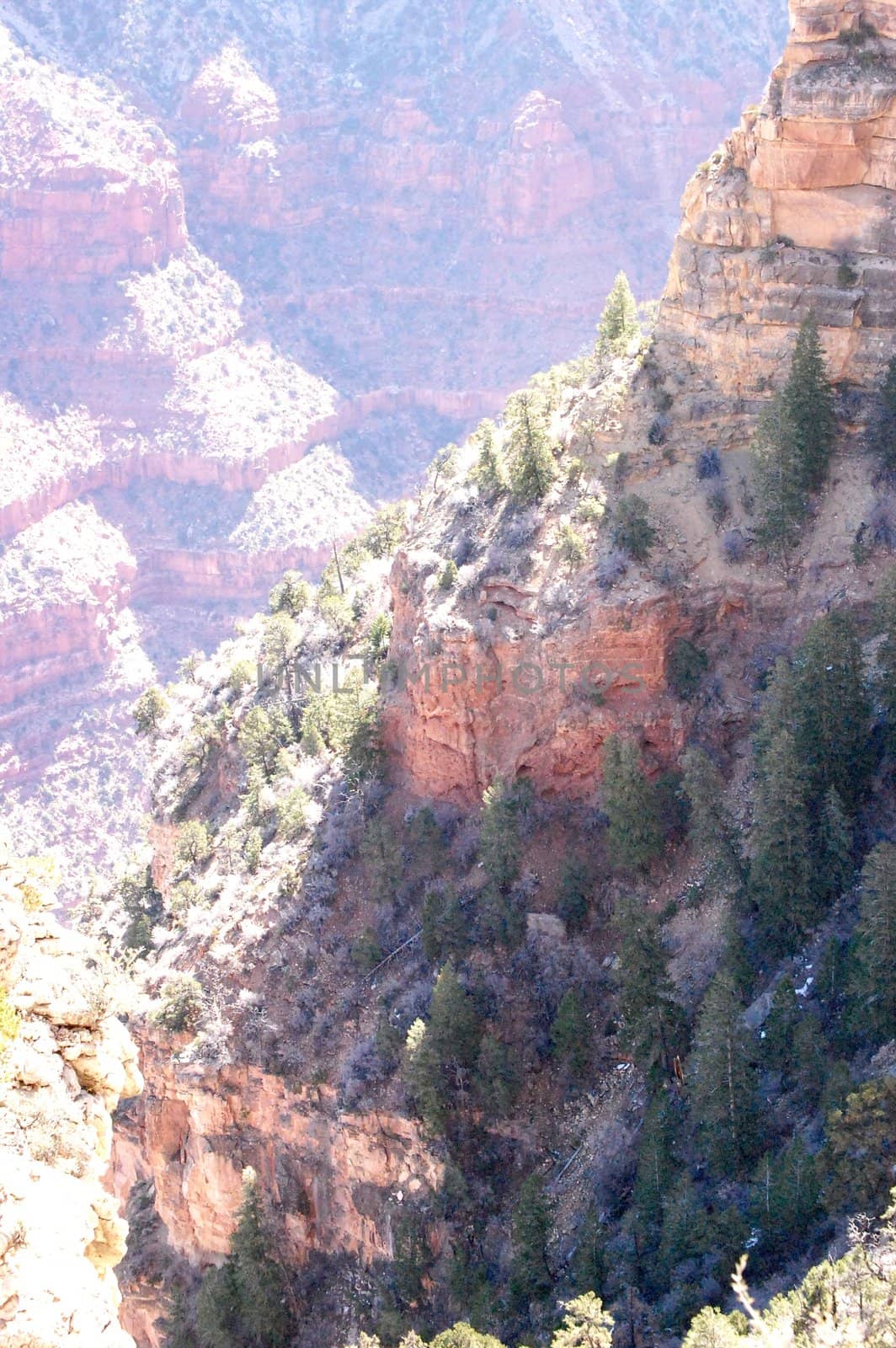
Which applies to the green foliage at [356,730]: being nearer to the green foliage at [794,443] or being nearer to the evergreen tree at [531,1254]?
the green foliage at [794,443]

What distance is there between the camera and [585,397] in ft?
187

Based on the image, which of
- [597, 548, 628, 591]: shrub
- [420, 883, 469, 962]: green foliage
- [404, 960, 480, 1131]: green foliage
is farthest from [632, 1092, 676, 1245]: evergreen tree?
[597, 548, 628, 591]: shrub

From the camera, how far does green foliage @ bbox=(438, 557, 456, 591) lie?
53812 millimetres

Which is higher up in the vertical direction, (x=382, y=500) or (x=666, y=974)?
(x=666, y=974)

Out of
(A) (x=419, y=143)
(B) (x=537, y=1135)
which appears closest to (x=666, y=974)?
(B) (x=537, y=1135)

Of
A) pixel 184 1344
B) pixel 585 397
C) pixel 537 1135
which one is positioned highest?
pixel 585 397

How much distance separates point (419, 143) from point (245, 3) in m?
25.6

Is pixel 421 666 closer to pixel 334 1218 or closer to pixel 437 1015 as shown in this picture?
pixel 437 1015

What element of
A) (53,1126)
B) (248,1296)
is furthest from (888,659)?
(53,1126)

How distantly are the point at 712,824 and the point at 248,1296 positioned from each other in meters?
20.0

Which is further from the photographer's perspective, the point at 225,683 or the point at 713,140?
the point at 713,140

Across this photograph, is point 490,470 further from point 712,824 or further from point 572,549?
point 712,824

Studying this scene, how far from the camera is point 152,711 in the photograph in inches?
3029

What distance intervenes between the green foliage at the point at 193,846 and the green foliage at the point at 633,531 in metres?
22.4
